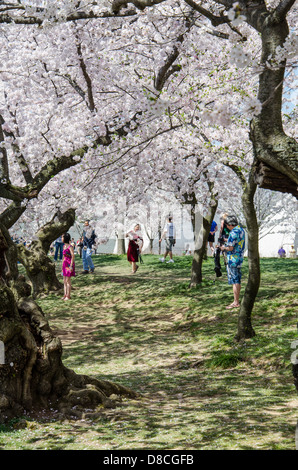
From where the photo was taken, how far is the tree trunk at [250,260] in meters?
9.44

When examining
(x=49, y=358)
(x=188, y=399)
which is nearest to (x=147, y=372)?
(x=188, y=399)

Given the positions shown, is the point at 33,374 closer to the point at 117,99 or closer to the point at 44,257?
the point at 117,99

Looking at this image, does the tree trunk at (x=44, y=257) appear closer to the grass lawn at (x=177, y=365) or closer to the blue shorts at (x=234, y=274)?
the grass lawn at (x=177, y=365)

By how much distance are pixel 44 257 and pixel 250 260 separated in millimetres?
10947

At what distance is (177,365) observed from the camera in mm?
9617

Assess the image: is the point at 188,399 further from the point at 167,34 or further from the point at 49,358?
the point at 167,34

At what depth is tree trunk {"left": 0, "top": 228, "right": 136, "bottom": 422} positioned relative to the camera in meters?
6.00

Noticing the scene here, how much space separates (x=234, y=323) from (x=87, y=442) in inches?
293

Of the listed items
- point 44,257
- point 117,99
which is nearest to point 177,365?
point 117,99

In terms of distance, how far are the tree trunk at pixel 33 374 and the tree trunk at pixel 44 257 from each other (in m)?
12.1

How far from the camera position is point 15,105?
17.9 m

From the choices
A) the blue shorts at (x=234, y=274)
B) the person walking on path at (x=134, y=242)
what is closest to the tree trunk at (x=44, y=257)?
the person walking on path at (x=134, y=242)

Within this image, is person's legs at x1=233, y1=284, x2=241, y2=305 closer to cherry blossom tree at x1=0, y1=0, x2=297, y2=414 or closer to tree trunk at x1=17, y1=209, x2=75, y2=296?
cherry blossom tree at x1=0, y1=0, x2=297, y2=414

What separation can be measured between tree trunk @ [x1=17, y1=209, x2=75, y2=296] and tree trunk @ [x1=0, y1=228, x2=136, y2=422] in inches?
475
